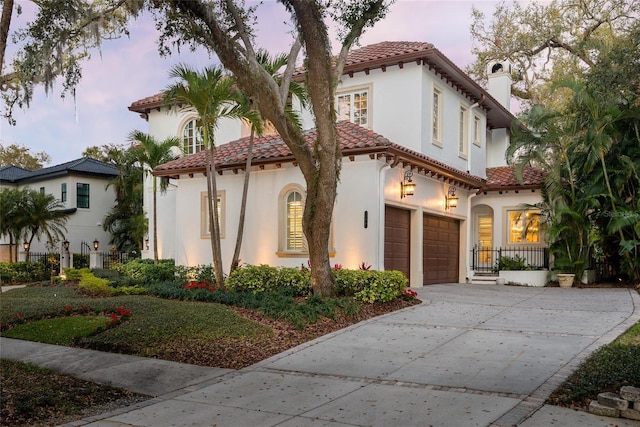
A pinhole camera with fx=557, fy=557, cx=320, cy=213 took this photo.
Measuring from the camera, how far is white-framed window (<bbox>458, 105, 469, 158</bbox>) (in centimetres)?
1878

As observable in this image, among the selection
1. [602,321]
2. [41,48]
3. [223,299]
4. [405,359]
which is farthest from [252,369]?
[41,48]

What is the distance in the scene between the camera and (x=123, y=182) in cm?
2711

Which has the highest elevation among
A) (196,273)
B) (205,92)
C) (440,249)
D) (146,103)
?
(146,103)

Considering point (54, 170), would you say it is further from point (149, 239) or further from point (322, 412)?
point (322, 412)

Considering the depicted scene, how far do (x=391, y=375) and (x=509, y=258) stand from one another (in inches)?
520

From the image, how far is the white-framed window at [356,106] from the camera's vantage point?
55.3ft

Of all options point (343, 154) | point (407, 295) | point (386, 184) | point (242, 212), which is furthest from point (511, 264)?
point (242, 212)

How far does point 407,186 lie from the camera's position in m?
14.5

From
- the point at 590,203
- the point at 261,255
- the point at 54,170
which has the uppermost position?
the point at 54,170

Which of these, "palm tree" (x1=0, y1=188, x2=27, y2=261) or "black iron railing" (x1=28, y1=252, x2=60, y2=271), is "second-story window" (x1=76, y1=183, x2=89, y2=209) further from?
"palm tree" (x1=0, y1=188, x2=27, y2=261)

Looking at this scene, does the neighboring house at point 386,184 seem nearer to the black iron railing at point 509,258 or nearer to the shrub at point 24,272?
the black iron railing at point 509,258

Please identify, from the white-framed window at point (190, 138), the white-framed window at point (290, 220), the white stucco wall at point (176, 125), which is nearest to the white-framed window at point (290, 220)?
the white-framed window at point (290, 220)

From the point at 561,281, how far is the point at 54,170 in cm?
2575

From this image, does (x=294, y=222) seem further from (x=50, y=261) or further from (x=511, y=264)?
(x=50, y=261)
